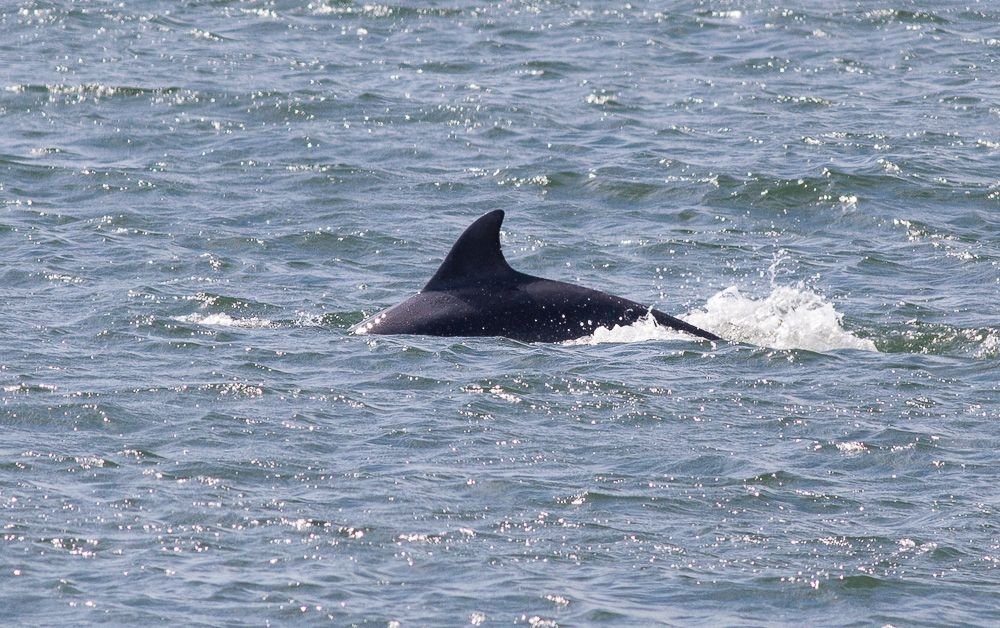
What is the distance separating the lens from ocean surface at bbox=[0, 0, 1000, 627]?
11.0m

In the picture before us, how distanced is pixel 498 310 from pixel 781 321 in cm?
254

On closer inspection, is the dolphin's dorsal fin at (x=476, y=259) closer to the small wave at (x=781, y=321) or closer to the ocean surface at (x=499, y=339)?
the ocean surface at (x=499, y=339)

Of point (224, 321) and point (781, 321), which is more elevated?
point (224, 321)

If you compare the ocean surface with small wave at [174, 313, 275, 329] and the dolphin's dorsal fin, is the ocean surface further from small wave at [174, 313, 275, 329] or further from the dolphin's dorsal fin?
the dolphin's dorsal fin

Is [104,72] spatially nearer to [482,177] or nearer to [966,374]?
[482,177]

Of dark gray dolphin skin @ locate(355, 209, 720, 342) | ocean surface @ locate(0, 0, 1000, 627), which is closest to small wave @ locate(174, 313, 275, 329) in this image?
ocean surface @ locate(0, 0, 1000, 627)

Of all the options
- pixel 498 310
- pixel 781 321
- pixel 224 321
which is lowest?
pixel 781 321

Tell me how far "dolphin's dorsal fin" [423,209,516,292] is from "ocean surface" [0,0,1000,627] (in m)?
0.59

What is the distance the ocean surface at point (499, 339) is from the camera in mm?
11016

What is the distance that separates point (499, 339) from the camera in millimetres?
16094

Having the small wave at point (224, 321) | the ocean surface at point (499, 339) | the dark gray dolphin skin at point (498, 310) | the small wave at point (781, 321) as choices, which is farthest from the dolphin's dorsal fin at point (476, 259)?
the small wave at point (781, 321)

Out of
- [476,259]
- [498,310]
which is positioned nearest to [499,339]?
[498,310]

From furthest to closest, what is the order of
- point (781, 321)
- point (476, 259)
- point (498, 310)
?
point (781, 321), point (498, 310), point (476, 259)

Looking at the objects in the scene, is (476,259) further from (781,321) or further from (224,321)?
Answer: (781,321)
